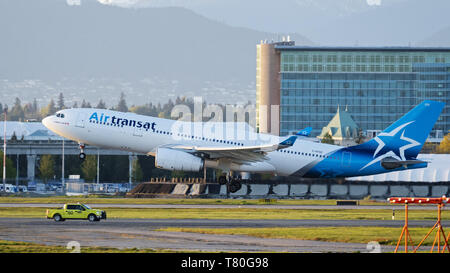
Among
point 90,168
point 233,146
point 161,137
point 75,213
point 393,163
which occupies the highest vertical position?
point 161,137

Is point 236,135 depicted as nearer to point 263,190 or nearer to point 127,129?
point 127,129

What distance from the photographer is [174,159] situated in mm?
68375

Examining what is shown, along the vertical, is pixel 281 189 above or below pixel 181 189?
above

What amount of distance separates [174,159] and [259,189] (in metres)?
32.5

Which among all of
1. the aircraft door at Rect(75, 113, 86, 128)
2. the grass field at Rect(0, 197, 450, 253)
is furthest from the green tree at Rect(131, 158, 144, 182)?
the aircraft door at Rect(75, 113, 86, 128)

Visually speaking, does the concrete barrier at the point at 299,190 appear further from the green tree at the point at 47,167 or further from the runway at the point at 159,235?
the green tree at the point at 47,167

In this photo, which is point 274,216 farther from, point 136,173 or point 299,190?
point 136,173

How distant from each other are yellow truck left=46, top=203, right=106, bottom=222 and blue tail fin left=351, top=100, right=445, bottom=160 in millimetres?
23441

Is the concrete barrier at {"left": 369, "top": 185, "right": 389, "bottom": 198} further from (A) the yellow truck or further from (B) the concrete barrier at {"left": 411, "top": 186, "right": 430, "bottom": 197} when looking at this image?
(A) the yellow truck

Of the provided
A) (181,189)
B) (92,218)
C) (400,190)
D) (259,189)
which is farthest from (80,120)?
(400,190)

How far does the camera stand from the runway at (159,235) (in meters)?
43.2

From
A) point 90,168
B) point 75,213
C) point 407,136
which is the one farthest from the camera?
point 90,168

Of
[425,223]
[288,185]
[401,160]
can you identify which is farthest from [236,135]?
[288,185]
